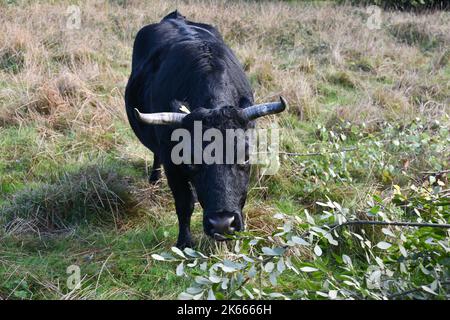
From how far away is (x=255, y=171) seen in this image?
202 inches

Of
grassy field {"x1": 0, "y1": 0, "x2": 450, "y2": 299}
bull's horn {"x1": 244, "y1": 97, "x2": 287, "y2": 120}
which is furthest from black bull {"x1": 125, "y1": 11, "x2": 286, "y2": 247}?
grassy field {"x1": 0, "y1": 0, "x2": 450, "y2": 299}

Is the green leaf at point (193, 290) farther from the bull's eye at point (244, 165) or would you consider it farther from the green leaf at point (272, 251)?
the bull's eye at point (244, 165)

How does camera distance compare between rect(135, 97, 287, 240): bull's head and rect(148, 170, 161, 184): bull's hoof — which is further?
rect(148, 170, 161, 184): bull's hoof

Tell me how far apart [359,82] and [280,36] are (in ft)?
8.60

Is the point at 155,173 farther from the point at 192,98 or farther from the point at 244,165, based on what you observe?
the point at 244,165

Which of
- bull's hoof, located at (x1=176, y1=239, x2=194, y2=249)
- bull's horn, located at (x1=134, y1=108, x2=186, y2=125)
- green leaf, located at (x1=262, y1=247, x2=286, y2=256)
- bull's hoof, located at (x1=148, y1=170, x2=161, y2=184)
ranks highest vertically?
bull's horn, located at (x1=134, y1=108, x2=186, y2=125)

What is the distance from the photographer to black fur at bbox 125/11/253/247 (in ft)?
11.7

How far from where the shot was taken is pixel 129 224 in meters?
4.56

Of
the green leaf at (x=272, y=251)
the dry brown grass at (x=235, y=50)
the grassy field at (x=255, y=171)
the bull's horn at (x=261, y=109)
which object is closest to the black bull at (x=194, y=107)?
the bull's horn at (x=261, y=109)

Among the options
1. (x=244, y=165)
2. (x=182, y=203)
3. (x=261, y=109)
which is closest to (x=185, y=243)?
(x=182, y=203)

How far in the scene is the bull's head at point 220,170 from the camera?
344 cm

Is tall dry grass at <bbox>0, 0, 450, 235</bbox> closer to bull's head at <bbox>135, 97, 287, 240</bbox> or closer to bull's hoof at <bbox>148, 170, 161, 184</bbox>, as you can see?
bull's hoof at <bbox>148, 170, 161, 184</bbox>

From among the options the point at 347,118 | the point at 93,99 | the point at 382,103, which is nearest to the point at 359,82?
the point at 382,103

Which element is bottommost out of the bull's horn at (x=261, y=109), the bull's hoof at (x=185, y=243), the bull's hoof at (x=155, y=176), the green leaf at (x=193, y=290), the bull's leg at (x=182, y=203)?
Answer: the bull's hoof at (x=155, y=176)
